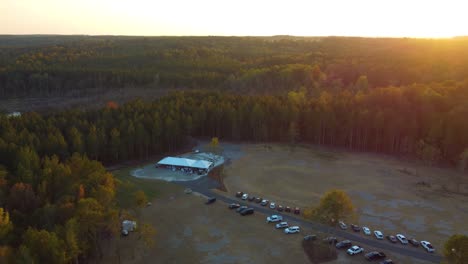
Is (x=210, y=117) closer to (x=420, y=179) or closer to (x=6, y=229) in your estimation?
(x=420, y=179)

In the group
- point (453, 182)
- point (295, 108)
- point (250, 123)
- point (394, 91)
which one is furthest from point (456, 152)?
point (250, 123)

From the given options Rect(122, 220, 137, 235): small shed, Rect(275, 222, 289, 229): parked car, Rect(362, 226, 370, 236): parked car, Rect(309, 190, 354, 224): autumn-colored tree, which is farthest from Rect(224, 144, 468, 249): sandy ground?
Rect(122, 220, 137, 235): small shed

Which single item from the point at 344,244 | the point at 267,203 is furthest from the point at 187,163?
the point at 344,244

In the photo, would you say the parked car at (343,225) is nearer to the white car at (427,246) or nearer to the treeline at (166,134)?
the white car at (427,246)

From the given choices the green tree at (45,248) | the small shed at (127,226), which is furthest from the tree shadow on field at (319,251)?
the green tree at (45,248)

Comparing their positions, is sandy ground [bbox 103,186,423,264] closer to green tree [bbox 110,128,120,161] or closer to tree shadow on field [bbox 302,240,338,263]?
tree shadow on field [bbox 302,240,338,263]

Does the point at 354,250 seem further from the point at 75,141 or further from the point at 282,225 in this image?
the point at 75,141
